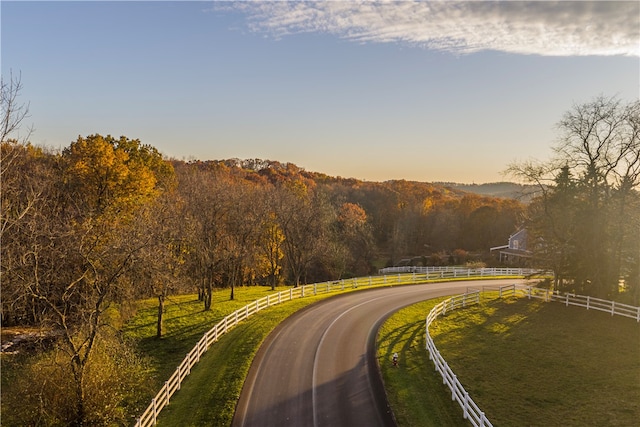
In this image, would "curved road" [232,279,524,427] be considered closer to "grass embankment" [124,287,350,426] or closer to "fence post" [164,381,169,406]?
"grass embankment" [124,287,350,426]

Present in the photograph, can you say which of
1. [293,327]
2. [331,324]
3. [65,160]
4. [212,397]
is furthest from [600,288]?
[65,160]

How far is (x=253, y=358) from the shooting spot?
2312 centimetres

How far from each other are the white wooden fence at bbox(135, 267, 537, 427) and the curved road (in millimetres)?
3315

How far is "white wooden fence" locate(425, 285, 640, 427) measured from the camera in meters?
17.4

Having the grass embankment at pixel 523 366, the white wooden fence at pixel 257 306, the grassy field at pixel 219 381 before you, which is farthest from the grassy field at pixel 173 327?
the grass embankment at pixel 523 366

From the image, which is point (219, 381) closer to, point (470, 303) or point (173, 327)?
point (173, 327)

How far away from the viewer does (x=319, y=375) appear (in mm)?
20859

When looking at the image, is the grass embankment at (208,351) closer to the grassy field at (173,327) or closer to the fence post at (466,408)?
the grassy field at (173,327)

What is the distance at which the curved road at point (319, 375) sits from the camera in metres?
17.0

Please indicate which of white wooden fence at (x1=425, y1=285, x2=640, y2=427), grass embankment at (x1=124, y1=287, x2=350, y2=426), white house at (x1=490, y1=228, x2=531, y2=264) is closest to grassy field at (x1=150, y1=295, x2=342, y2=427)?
grass embankment at (x1=124, y1=287, x2=350, y2=426)

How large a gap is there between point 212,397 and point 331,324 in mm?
12305

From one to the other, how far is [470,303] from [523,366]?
14.3m

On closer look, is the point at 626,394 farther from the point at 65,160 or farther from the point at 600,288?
the point at 65,160

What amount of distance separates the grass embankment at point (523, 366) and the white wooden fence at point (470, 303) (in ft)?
1.54
